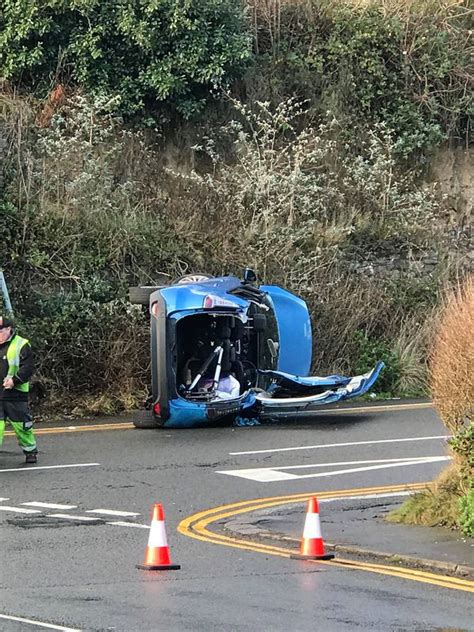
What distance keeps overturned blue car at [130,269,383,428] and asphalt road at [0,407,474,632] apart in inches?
14.9

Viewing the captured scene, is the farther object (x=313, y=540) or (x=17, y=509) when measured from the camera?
(x=17, y=509)

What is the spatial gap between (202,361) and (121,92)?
8.59 m

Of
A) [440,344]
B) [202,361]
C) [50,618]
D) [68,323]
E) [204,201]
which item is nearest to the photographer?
[50,618]

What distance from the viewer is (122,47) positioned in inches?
1022

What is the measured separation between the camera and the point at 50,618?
8.16 metres

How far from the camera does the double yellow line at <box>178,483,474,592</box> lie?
9.62m

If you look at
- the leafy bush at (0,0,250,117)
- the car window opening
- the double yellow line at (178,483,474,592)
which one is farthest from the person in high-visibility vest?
the leafy bush at (0,0,250,117)

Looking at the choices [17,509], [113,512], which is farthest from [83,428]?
[113,512]

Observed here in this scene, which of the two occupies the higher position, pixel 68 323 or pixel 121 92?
pixel 121 92

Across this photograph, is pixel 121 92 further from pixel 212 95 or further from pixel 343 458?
pixel 343 458

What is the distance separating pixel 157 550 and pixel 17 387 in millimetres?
6339

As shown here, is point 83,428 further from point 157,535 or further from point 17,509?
point 157,535

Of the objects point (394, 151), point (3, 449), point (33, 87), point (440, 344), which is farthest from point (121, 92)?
point (440, 344)

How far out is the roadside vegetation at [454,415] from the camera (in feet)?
37.8
